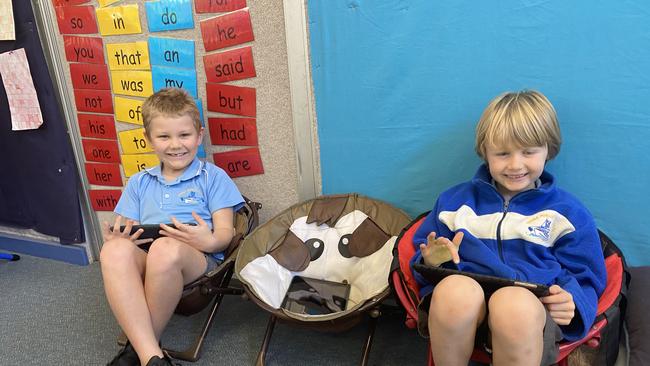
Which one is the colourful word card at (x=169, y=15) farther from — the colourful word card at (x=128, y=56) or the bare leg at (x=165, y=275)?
the bare leg at (x=165, y=275)

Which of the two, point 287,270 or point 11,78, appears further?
point 11,78

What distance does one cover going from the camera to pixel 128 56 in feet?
6.22

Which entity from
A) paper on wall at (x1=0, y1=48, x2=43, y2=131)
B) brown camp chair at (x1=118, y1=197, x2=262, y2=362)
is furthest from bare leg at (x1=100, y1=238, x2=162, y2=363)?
paper on wall at (x1=0, y1=48, x2=43, y2=131)

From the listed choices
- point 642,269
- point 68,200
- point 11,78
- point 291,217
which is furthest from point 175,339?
point 642,269

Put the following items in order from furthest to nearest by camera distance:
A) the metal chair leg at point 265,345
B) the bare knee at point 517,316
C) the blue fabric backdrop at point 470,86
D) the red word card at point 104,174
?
the red word card at point 104,174
the metal chair leg at point 265,345
the blue fabric backdrop at point 470,86
the bare knee at point 517,316

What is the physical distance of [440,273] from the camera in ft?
3.77

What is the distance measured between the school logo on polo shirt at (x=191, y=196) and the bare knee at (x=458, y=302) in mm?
952

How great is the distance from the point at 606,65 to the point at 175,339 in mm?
1731

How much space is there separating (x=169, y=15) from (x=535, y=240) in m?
1.51

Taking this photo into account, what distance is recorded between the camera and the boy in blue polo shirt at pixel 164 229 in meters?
1.42

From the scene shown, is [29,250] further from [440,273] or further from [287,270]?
[440,273]

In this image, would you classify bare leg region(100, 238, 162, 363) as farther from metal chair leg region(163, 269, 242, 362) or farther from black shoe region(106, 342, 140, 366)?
metal chair leg region(163, 269, 242, 362)

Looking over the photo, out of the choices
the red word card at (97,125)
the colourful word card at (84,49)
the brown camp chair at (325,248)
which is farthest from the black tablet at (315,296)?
the colourful word card at (84,49)

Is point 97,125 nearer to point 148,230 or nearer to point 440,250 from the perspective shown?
point 148,230
